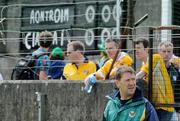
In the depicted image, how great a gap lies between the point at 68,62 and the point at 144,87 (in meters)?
1.70

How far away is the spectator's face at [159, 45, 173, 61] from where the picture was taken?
27.4 ft

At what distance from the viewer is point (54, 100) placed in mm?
9531

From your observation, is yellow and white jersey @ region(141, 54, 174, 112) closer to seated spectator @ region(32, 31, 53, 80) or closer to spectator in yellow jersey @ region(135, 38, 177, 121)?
spectator in yellow jersey @ region(135, 38, 177, 121)

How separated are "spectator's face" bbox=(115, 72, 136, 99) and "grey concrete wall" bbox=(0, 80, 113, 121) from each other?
1876mm

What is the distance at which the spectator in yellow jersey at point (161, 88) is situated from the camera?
8234mm

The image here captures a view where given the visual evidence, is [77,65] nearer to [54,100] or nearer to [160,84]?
[54,100]

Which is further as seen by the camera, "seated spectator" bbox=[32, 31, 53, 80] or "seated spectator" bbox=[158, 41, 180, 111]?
"seated spectator" bbox=[32, 31, 53, 80]

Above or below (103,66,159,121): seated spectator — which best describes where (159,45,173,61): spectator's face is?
above

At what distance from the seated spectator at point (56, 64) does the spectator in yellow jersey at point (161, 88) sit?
1.79 metres

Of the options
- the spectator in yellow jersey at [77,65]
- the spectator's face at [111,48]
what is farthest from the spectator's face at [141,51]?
the spectator in yellow jersey at [77,65]

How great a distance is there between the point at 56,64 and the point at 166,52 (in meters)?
2.23

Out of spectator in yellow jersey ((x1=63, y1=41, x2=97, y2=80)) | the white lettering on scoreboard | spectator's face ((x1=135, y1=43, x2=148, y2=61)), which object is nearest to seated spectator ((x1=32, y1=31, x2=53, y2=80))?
spectator in yellow jersey ((x1=63, y1=41, x2=97, y2=80))

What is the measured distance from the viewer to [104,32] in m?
14.8

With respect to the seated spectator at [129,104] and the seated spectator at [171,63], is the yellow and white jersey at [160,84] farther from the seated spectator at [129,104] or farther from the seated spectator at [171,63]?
the seated spectator at [129,104]
